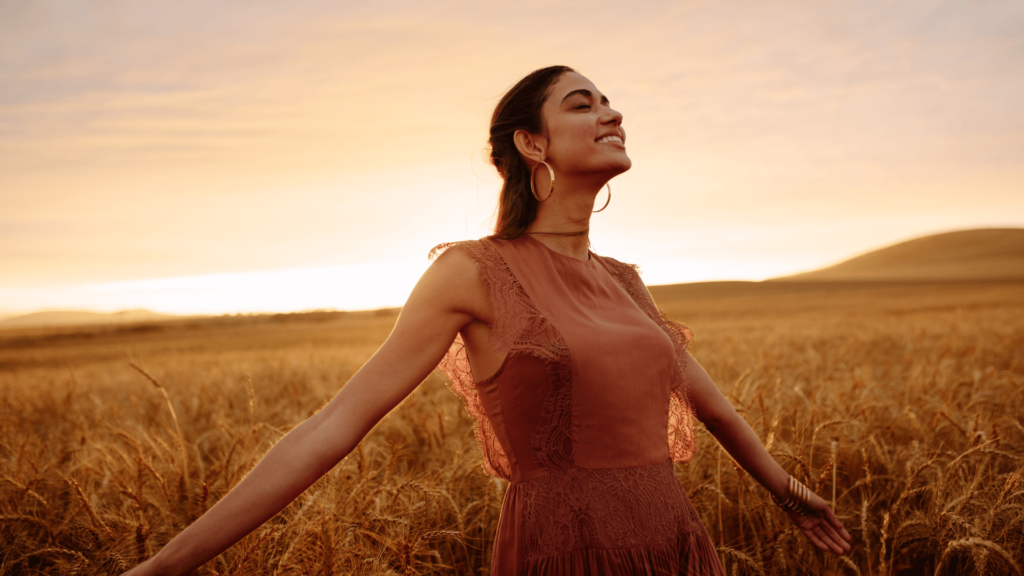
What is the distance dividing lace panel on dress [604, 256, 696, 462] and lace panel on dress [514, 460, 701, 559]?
36 centimetres

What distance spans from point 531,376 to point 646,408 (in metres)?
0.33

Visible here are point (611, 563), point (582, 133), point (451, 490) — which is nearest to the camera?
point (611, 563)

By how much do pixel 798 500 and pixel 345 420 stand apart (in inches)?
57.9

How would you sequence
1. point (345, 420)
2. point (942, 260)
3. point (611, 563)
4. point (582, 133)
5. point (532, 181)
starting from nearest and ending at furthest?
1. point (345, 420)
2. point (611, 563)
3. point (582, 133)
4. point (532, 181)
5. point (942, 260)

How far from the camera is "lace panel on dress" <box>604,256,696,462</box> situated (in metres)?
1.68

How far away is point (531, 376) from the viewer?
136 cm

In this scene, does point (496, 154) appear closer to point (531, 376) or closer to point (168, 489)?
point (531, 376)

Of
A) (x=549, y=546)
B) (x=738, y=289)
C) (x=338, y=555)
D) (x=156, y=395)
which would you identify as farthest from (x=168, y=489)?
(x=738, y=289)

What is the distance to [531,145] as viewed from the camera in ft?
5.54

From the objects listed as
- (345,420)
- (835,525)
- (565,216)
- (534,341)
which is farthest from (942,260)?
(345,420)

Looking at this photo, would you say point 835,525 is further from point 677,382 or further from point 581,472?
point 581,472

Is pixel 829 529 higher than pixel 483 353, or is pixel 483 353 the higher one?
pixel 483 353

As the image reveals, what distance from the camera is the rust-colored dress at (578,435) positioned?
136 centimetres

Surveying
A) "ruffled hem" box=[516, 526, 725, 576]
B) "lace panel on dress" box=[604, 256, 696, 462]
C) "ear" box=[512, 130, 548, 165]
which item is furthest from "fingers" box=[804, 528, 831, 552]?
"ear" box=[512, 130, 548, 165]
